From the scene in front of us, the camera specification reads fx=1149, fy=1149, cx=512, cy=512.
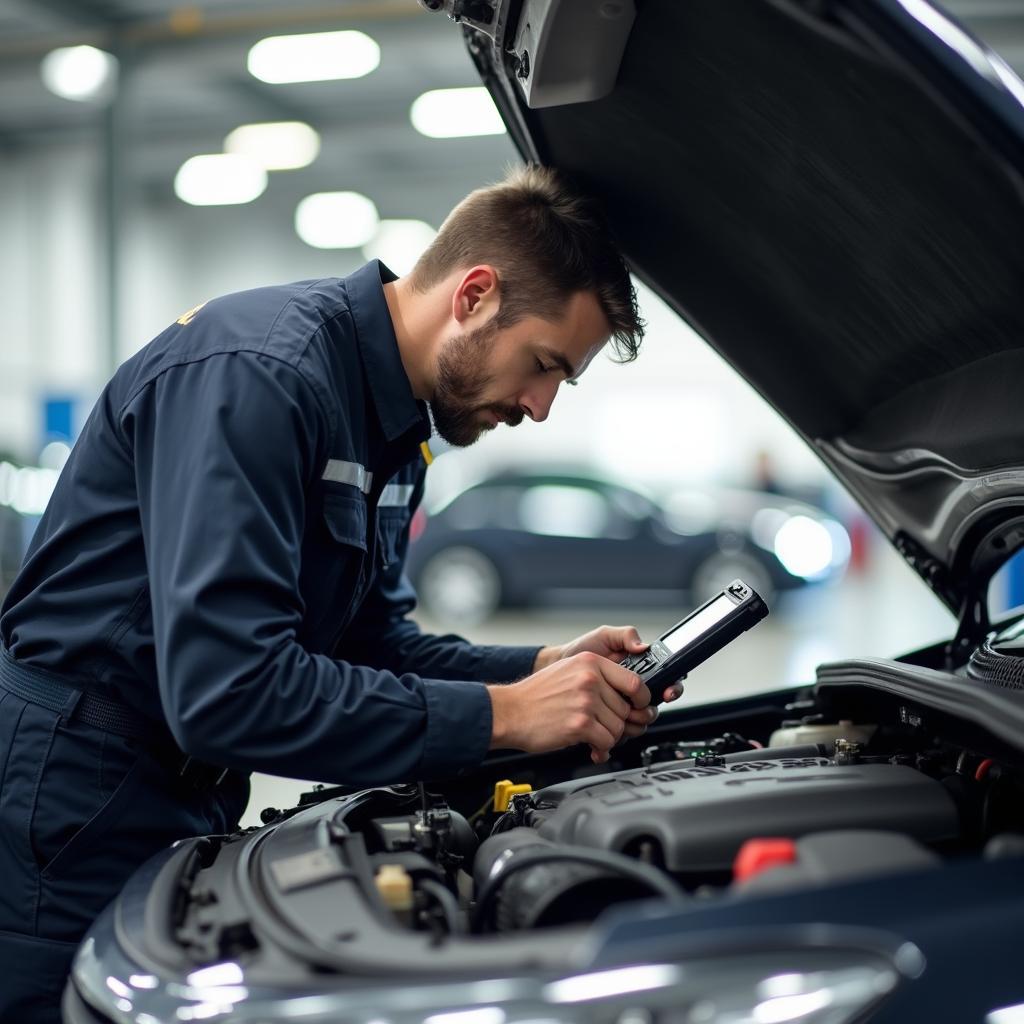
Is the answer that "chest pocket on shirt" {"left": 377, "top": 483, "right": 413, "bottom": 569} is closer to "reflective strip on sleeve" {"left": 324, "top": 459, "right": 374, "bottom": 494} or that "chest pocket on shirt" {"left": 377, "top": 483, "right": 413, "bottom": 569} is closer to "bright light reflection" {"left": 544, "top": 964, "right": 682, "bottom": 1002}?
"reflective strip on sleeve" {"left": 324, "top": 459, "right": 374, "bottom": 494}

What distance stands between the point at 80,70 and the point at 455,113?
10.2 feet

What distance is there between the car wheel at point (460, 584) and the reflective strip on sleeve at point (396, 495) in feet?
22.5

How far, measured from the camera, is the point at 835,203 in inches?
60.1

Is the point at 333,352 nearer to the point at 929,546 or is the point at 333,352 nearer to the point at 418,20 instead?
the point at 929,546

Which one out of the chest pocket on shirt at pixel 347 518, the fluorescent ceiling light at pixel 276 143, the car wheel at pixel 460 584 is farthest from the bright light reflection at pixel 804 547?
the chest pocket on shirt at pixel 347 518

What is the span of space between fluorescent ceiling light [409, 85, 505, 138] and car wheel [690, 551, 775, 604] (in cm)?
395

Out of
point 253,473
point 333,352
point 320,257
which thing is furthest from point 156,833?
point 320,257

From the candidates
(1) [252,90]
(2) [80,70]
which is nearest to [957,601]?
(2) [80,70]

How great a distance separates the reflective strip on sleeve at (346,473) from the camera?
146cm

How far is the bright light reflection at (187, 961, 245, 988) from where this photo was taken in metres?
0.98

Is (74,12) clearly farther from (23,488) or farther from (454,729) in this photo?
(454,729)

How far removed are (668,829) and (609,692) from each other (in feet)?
0.87

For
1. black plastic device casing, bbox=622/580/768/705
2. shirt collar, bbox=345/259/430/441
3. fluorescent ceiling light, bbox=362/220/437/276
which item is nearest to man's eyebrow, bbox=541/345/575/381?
shirt collar, bbox=345/259/430/441

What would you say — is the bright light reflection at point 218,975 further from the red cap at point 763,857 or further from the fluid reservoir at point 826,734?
the fluid reservoir at point 826,734
